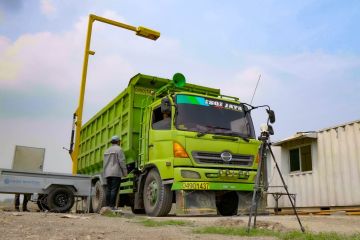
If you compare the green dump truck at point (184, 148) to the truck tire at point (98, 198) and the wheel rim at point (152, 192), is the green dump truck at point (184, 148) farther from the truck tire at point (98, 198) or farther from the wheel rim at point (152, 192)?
the truck tire at point (98, 198)

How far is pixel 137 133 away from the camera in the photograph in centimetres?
958

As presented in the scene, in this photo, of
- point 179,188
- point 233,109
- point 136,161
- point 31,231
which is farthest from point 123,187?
point 31,231

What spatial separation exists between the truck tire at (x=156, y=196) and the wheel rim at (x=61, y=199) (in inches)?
81.4

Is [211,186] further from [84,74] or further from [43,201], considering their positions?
[84,74]

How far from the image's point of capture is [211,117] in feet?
27.6

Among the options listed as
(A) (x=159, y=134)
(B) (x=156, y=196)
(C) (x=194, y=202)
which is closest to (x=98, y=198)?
(B) (x=156, y=196)

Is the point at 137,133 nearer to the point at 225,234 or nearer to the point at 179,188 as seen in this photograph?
the point at 179,188

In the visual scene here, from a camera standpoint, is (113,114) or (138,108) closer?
(138,108)

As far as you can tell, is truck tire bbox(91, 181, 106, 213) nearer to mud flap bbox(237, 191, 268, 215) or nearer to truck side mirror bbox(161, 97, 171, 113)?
truck side mirror bbox(161, 97, 171, 113)

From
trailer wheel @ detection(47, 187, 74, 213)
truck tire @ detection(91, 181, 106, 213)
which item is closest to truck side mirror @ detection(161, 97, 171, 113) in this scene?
trailer wheel @ detection(47, 187, 74, 213)

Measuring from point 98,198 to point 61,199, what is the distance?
5.48 feet

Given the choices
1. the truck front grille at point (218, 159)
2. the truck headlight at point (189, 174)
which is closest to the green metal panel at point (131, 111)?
the truck front grille at point (218, 159)

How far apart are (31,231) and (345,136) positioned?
900 centimetres

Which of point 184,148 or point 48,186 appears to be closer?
point 184,148
